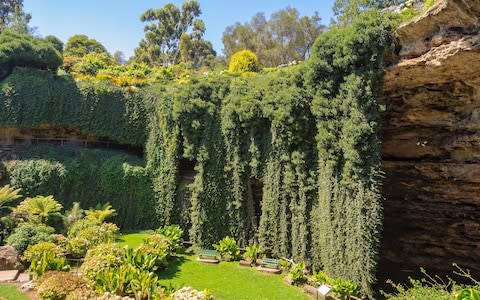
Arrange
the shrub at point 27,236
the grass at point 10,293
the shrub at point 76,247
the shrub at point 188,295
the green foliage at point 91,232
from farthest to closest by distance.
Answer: the green foliage at point 91,232
the shrub at point 76,247
the shrub at point 27,236
the grass at point 10,293
the shrub at point 188,295

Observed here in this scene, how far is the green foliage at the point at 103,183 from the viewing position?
20062mm

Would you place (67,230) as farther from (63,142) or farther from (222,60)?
(222,60)

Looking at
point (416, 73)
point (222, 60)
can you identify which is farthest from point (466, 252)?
point (222, 60)

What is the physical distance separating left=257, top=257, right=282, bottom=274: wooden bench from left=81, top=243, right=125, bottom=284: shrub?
6.02m

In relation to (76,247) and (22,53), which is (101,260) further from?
(22,53)

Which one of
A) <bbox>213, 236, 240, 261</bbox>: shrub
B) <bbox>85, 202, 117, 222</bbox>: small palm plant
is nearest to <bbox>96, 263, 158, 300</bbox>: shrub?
<bbox>213, 236, 240, 261</bbox>: shrub

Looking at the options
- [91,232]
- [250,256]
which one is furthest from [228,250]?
[91,232]

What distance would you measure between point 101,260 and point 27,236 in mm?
4467

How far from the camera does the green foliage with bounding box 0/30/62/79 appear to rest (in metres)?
20.1

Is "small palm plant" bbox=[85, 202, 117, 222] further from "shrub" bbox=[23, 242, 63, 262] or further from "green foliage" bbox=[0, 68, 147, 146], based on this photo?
"green foliage" bbox=[0, 68, 147, 146]

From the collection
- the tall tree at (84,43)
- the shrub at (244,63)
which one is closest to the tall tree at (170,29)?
the tall tree at (84,43)

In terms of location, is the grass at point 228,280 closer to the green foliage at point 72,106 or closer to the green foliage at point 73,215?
the green foliage at point 73,215

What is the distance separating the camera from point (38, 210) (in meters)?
17.0

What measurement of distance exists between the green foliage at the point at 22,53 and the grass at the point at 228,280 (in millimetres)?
14167
